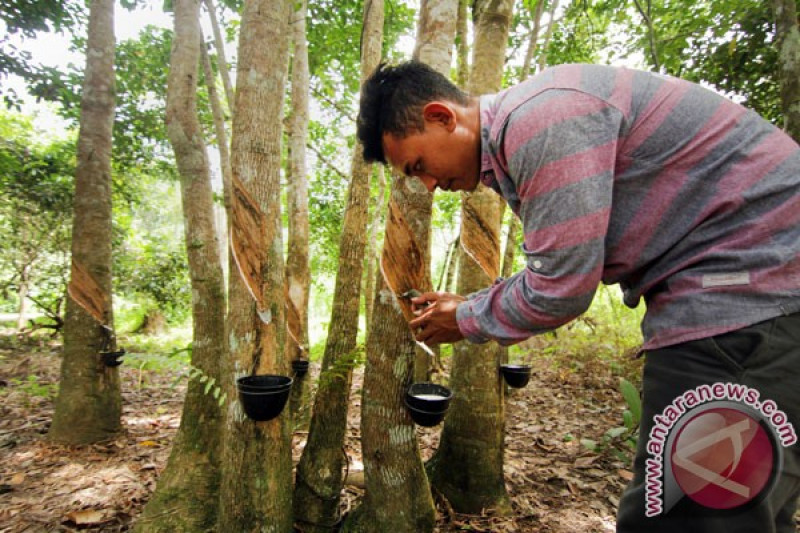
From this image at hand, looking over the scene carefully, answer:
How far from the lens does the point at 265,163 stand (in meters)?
2.12

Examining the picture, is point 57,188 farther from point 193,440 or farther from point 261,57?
point 261,57

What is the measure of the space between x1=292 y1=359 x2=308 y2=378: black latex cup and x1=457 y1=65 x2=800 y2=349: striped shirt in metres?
2.80

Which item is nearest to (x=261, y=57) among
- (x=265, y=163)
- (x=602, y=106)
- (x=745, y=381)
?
(x=265, y=163)

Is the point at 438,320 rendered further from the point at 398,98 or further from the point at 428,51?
the point at 428,51

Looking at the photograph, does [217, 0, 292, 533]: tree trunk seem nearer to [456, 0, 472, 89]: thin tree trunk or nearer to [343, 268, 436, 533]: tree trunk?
[343, 268, 436, 533]: tree trunk

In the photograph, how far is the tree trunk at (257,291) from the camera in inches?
80.6

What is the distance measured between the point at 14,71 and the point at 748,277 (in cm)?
708

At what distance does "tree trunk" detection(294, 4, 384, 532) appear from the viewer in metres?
2.47

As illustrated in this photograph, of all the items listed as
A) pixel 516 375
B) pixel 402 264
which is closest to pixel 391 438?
pixel 402 264

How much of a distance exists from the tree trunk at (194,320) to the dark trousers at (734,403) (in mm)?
2341

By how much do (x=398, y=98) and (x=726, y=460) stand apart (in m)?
1.36

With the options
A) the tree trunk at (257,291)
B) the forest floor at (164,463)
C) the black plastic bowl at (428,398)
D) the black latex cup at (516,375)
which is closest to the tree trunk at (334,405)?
the tree trunk at (257,291)

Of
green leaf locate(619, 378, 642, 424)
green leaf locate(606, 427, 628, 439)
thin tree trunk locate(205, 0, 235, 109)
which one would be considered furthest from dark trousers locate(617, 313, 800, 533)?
thin tree trunk locate(205, 0, 235, 109)

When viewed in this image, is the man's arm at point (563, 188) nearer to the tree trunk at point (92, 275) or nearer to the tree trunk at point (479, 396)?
the tree trunk at point (479, 396)
